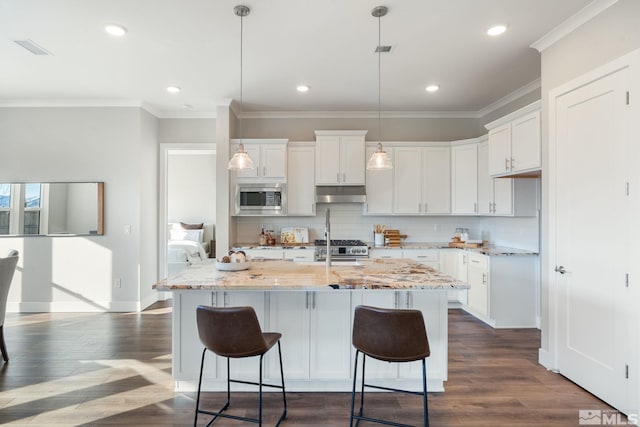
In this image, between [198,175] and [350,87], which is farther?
[198,175]

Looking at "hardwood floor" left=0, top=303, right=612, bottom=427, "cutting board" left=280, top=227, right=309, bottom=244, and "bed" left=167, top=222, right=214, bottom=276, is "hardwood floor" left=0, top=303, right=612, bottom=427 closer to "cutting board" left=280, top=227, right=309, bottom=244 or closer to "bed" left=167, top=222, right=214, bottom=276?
"cutting board" left=280, top=227, right=309, bottom=244

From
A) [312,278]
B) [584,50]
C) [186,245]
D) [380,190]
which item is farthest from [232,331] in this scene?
[186,245]

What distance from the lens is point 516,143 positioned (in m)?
3.75

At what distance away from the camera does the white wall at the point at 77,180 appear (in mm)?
4727

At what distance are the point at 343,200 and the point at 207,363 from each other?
9.89 ft

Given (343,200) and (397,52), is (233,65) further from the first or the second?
(343,200)

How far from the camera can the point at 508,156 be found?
12.8ft

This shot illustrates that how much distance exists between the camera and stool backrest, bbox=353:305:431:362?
1.88m

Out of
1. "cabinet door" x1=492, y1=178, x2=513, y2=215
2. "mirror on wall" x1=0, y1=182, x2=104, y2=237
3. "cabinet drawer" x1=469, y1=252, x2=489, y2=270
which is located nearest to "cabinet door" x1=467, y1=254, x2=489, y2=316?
"cabinet drawer" x1=469, y1=252, x2=489, y2=270

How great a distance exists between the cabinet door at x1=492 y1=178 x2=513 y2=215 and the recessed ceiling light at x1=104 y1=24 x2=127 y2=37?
4.36 meters

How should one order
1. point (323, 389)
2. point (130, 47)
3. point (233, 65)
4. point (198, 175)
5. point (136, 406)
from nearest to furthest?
point (136, 406) → point (323, 389) → point (130, 47) → point (233, 65) → point (198, 175)

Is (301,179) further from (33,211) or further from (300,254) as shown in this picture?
(33,211)

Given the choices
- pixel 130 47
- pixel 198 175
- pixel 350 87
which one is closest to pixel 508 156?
pixel 350 87

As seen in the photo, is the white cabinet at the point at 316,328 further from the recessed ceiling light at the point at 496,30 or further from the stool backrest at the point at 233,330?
the recessed ceiling light at the point at 496,30
